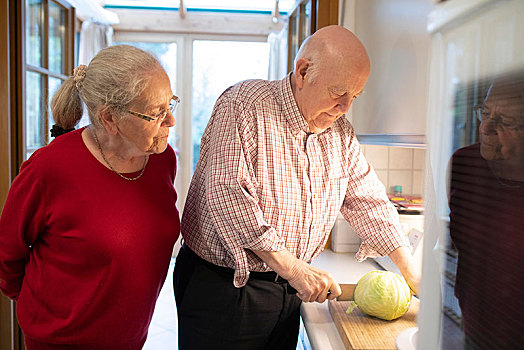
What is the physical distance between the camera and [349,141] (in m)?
1.53

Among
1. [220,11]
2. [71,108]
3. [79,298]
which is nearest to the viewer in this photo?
[79,298]

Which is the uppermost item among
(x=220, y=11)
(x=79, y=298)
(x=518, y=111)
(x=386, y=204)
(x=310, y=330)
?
(x=220, y=11)

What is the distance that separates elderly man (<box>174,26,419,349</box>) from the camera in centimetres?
129

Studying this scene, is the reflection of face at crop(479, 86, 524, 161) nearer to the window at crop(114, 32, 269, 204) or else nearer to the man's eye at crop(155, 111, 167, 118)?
the man's eye at crop(155, 111, 167, 118)

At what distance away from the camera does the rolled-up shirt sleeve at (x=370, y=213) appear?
1488mm

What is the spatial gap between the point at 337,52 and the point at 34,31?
1.83m

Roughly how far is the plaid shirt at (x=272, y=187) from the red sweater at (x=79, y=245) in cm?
18

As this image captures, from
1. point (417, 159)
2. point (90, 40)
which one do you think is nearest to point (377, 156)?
point (417, 159)

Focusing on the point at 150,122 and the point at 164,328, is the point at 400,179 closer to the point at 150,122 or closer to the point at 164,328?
the point at 150,122

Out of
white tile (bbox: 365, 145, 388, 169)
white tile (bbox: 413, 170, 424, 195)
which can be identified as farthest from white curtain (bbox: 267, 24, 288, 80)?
white tile (bbox: 413, 170, 424, 195)

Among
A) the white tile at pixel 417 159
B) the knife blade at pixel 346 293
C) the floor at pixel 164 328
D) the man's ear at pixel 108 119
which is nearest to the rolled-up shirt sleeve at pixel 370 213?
the knife blade at pixel 346 293

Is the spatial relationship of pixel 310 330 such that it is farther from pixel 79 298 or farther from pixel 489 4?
pixel 489 4

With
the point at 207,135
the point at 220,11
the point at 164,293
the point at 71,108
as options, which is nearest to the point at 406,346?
the point at 207,135

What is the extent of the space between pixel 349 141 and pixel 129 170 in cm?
67
